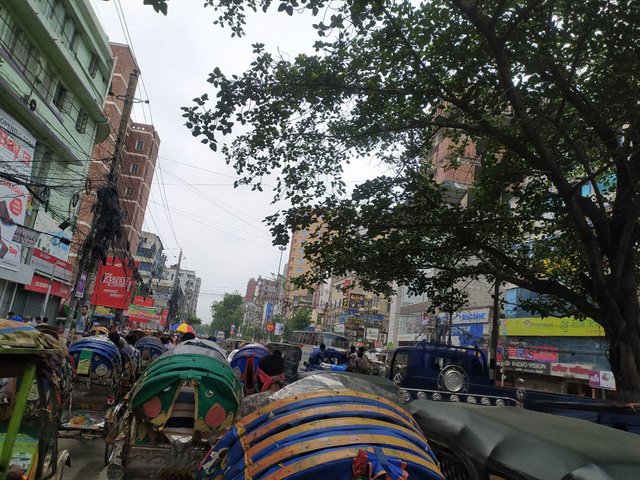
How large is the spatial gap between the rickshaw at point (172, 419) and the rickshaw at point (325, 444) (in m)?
2.55

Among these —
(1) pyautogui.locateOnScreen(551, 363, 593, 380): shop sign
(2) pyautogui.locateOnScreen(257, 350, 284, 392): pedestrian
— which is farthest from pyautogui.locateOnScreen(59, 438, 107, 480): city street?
(1) pyautogui.locateOnScreen(551, 363, 593, 380): shop sign

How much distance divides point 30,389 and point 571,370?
2689 cm

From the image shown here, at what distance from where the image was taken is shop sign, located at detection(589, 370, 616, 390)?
21163mm

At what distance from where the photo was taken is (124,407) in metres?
6.53

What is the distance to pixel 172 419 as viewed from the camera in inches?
239

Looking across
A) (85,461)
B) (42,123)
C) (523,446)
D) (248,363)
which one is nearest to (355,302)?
(42,123)

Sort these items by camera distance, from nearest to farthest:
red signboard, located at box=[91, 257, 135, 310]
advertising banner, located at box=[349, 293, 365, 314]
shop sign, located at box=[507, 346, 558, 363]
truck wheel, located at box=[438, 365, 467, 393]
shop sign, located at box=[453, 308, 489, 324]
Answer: truck wheel, located at box=[438, 365, 467, 393] < red signboard, located at box=[91, 257, 135, 310] < shop sign, located at box=[507, 346, 558, 363] < shop sign, located at box=[453, 308, 489, 324] < advertising banner, located at box=[349, 293, 365, 314]

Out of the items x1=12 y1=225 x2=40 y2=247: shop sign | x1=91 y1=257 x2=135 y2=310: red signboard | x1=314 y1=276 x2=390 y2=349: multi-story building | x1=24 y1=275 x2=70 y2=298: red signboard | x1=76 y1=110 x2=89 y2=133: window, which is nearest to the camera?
x1=12 y1=225 x2=40 y2=247: shop sign

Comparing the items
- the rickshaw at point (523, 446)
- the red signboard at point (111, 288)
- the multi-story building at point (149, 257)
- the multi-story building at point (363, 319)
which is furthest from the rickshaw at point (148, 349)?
the multi-story building at point (149, 257)

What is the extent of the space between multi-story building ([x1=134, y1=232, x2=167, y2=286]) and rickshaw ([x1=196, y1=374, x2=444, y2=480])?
6679cm

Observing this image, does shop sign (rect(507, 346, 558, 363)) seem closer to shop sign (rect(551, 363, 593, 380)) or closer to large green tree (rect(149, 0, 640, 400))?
shop sign (rect(551, 363, 593, 380))

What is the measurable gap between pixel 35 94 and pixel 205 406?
67.3ft

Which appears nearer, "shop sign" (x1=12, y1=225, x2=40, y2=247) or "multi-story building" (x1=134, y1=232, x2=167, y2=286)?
"shop sign" (x1=12, y1=225, x2=40, y2=247)

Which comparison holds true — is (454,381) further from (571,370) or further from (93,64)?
(93,64)
